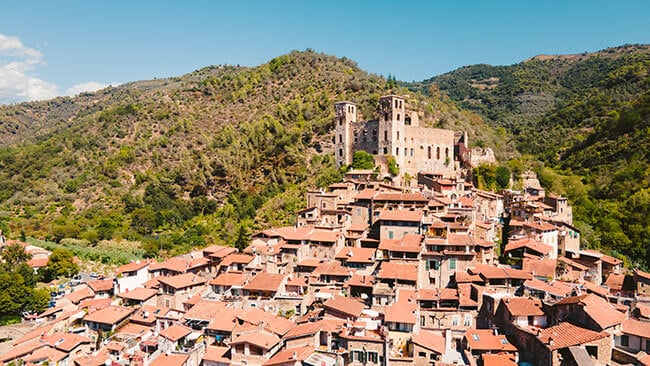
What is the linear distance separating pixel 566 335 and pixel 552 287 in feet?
15.6

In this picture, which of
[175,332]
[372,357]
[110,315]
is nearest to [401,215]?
[372,357]

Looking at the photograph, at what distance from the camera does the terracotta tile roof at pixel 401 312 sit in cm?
2100

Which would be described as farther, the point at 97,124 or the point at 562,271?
the point at 97,124

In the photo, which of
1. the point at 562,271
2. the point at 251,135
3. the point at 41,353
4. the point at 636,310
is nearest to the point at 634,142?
the point at 562,271

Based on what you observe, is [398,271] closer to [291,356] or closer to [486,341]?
[486,341]

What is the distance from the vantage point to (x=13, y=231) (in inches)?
2239

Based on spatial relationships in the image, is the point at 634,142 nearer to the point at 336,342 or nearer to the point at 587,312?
the point at 587,312

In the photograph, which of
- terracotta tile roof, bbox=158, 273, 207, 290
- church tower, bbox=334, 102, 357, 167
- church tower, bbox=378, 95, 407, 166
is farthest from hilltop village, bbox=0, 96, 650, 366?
church tower, bbox=334, 102, 357, 167

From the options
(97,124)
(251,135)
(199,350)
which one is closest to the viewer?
(199,350)

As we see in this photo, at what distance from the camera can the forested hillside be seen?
4053 cm

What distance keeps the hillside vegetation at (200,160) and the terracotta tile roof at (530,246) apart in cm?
1902

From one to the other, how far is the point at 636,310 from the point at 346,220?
17648mm

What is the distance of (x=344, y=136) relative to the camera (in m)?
46.4

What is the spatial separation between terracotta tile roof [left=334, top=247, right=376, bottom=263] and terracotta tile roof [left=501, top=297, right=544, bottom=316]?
8162 millimetres
